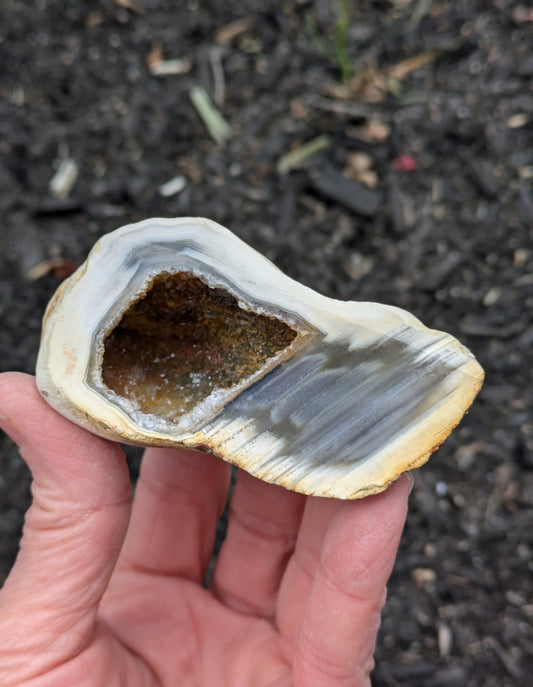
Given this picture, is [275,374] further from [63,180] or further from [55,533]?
[63,180]

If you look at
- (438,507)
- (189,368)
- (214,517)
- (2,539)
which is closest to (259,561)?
(214,517)

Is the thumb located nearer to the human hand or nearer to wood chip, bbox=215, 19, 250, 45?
the human hand

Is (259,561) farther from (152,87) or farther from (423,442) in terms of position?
(152,87)

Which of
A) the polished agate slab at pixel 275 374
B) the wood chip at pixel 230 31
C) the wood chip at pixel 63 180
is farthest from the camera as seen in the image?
the wood chip at pixel 230 31

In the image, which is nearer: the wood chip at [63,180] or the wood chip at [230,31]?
the wood chip at [63,180]

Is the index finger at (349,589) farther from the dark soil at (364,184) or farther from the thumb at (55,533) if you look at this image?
the dark soil at (364,184)

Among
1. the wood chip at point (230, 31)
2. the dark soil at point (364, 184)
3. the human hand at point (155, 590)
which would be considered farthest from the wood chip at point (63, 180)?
the human hand at point (155, 590)

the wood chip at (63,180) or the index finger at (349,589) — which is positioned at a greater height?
the wood chip at (63,180)

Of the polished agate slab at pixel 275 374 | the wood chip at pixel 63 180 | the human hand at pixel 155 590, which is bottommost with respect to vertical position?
the human hand at pixel 155 590
